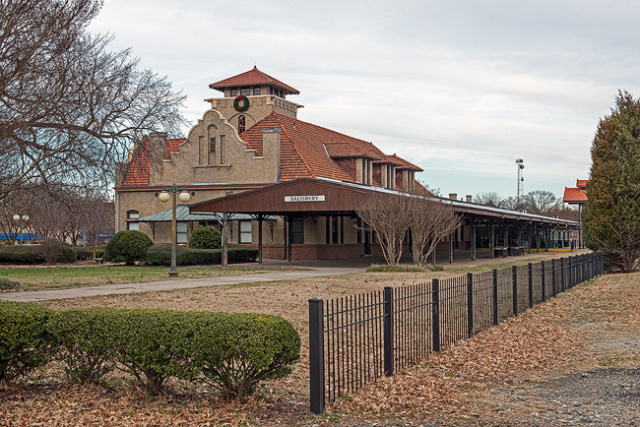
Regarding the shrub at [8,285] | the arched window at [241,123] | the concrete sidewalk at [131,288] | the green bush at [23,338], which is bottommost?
the concrete sidewalk at [131,288]

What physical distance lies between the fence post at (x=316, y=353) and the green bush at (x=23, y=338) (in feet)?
10.7

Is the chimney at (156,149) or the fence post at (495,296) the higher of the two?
the chimney at (156,149)

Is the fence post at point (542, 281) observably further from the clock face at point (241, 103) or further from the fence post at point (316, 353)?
the clock face at point (241, 103)

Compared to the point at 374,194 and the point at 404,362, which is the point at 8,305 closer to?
the point at 404,362

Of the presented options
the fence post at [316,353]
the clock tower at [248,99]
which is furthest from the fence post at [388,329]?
the clock tower at [248,99]

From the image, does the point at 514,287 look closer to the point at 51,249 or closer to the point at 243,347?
the point at 243,347

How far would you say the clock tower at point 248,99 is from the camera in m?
55.7

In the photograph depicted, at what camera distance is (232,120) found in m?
56.7

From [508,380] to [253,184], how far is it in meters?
39.2

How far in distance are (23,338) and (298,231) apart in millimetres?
39405

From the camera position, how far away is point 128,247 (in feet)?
121

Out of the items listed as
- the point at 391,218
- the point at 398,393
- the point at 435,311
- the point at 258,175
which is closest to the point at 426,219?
the point at 391,218

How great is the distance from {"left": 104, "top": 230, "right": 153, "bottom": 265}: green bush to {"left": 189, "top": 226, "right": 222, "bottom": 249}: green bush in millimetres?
3533

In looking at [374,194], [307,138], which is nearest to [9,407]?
[374,194]
